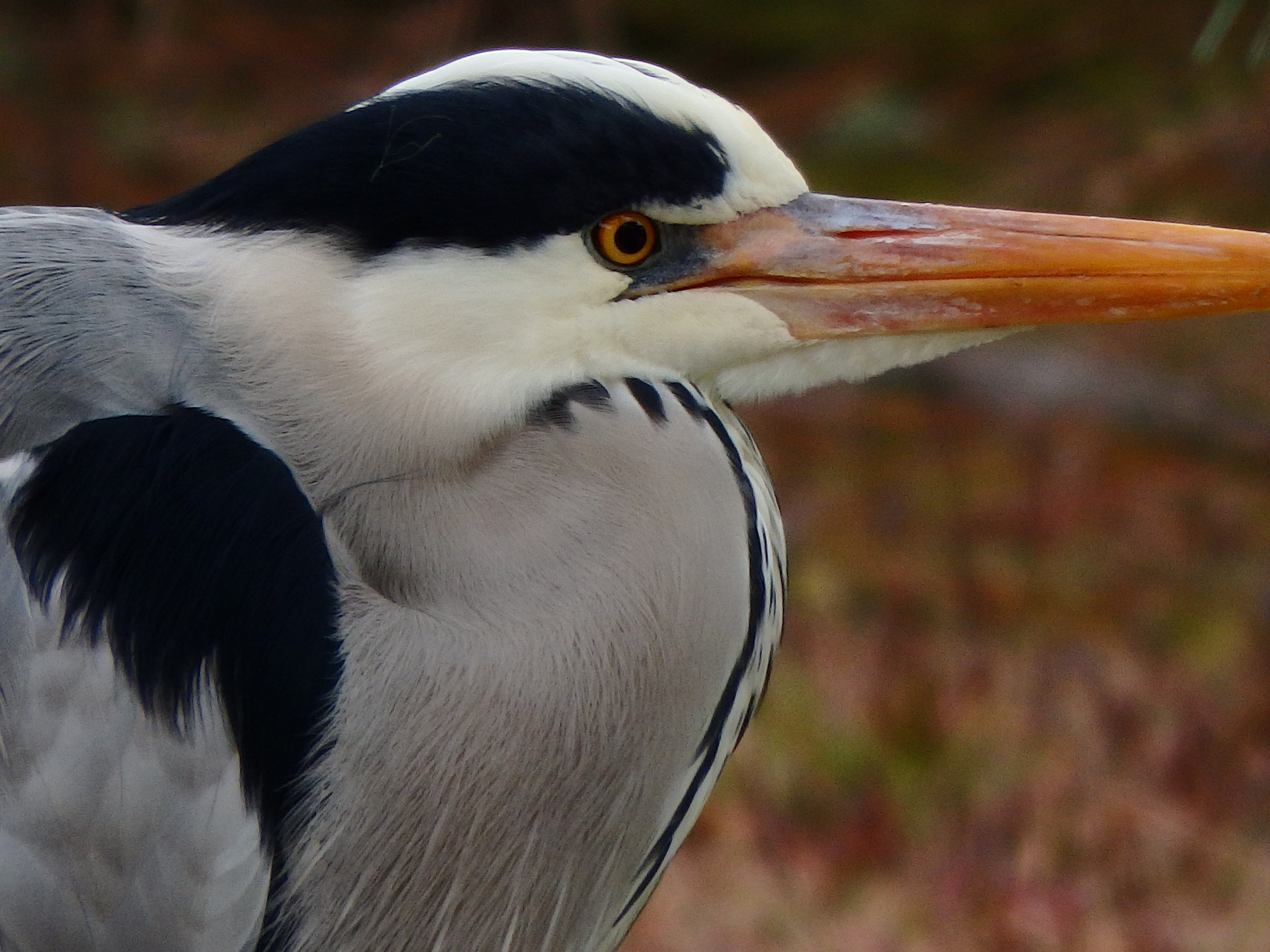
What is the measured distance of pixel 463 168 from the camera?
1193 millimetres

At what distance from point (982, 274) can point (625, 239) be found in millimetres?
341

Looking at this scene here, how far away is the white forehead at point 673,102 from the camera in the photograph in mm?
1249

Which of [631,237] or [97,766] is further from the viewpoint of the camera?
[631,237]

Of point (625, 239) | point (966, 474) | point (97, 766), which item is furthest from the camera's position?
point (966, 474)

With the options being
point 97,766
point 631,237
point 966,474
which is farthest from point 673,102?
point 966,474

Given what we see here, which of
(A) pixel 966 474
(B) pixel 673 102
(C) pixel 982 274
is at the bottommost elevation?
(A) pixel 966 474

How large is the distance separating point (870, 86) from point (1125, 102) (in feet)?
3.72

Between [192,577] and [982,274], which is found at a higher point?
[192,577]

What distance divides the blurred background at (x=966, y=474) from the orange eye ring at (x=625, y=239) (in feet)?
1.91

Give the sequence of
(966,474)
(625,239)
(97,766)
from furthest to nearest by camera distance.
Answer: (966,474), (625,239), (97,766)

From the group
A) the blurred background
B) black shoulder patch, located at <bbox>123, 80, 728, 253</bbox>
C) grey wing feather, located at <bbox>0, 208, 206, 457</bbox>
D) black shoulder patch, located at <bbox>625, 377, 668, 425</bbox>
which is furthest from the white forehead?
the blurred background

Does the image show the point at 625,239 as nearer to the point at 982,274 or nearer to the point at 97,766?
the point at 982,274

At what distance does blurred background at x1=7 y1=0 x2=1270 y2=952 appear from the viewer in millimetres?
3127

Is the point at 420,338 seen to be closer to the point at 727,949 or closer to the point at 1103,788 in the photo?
the point at 727,949
